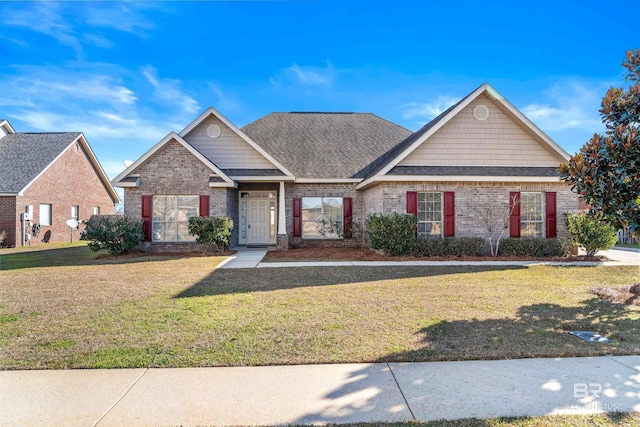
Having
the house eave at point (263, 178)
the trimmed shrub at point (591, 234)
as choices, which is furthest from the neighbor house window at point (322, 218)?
the trimmed shrub at point (591, 234)

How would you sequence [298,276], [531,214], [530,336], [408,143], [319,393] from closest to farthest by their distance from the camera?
[319,393] < [530,336] < [298,276] < [531,214] < [408,143]

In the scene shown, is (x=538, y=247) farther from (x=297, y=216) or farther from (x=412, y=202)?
(x=297, y=216)

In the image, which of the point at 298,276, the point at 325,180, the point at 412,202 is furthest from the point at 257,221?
the point at 298,276

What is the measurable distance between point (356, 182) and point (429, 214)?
377cm

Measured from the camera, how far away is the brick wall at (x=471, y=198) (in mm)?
12859

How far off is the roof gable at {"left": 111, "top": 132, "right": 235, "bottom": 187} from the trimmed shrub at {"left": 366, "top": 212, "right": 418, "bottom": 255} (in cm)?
613

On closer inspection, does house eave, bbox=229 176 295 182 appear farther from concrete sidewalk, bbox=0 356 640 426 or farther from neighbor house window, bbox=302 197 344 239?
concrete sidewalk, bbox=0 356 640 426

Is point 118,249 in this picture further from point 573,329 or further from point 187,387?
point 573,329

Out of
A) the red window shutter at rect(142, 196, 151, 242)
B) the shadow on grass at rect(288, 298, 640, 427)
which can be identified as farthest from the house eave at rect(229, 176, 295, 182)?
the shadow on grass at rect(288, 298, 640, 427)

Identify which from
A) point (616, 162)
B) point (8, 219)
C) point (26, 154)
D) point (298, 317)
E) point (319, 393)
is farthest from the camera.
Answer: point (26, 154)

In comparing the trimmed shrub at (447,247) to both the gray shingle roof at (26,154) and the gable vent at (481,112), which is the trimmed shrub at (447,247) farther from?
the gray shingle roof at (26,154)

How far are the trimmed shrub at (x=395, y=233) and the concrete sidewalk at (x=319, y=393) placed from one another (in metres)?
8.37

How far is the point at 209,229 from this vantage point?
13500mm

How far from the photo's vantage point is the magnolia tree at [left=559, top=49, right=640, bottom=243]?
584 centimetres
